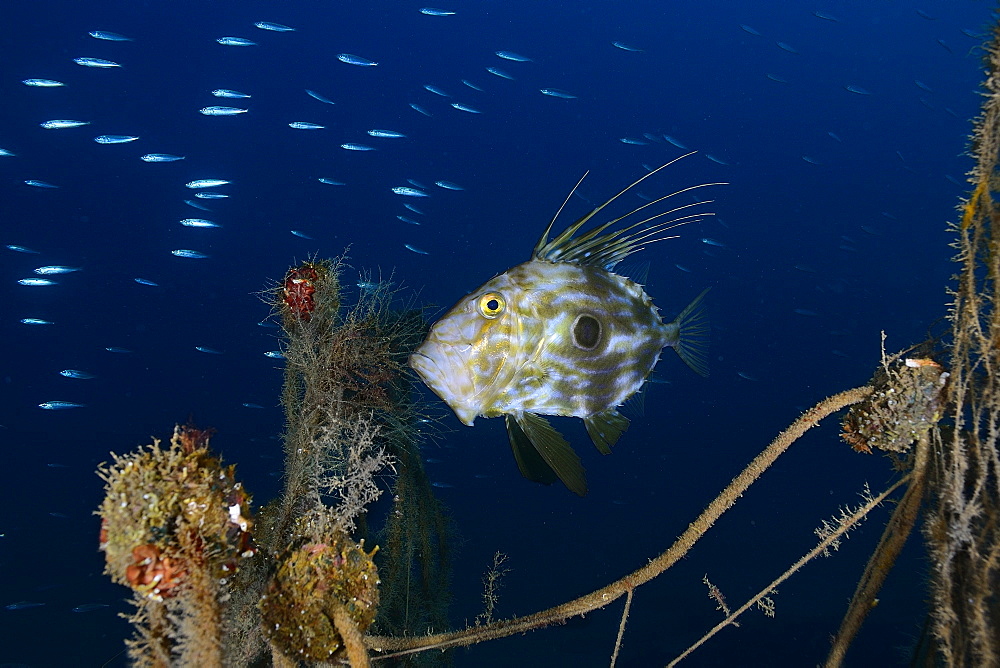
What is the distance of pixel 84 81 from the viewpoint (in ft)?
124

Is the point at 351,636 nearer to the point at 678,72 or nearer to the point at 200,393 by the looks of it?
the point at 200,393

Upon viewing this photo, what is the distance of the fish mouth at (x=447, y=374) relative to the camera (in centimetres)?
268

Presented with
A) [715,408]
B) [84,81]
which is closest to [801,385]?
[715,408]

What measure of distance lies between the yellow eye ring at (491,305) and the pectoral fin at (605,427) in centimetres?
86

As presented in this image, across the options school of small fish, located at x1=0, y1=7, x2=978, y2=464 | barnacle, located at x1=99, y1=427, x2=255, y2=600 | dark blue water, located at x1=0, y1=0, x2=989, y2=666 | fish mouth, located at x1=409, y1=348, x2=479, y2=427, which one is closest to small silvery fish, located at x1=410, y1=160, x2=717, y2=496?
fish mouth, located at x1=409, y1=348, x2=479, y2=427

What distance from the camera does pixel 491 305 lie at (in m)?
2.78

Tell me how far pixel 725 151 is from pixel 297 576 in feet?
235

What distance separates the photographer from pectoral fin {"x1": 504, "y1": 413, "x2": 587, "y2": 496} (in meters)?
2.70

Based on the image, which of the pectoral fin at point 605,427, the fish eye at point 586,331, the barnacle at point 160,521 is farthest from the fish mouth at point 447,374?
the barnacle at point 160,521

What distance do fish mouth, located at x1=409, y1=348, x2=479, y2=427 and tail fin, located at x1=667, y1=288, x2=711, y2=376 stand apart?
1583 millimetres

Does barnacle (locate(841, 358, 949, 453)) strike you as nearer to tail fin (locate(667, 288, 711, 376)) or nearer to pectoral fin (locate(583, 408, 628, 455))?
pectoral fin (locate(583, 408, 628, 455))

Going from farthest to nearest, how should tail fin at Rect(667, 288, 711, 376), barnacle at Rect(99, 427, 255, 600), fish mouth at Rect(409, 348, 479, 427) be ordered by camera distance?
1. tail fin at Rect(667, 288, 711, 376)
2. fish mouth at Rect(409, 348, 479, 427)
3. barnacle at Rect(99, 427, 255, 600)

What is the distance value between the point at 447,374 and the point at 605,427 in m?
1.04

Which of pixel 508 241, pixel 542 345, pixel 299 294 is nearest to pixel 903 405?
pixel 542 345
